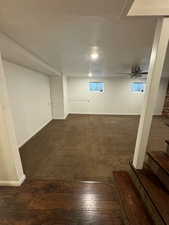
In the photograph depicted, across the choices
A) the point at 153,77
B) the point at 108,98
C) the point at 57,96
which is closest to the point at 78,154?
the point at 153,77

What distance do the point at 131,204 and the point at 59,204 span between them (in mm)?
859

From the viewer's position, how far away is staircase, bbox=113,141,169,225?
3.51 feet

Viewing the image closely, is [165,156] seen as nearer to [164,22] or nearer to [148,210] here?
[148,210]

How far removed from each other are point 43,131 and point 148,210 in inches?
145

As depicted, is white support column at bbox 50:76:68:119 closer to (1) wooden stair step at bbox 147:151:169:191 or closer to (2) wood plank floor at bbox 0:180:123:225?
(2) wood plank floor at bbox 0:180:123:225

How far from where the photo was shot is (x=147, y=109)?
138cm

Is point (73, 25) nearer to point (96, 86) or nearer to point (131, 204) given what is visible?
point (131, 204)

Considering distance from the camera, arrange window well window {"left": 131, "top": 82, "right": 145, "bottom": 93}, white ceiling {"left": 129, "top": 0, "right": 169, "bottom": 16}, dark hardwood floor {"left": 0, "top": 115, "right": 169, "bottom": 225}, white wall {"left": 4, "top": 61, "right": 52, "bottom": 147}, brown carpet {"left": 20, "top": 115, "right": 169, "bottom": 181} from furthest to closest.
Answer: window well window {"left": 131, "top": 82, "right": 145, "bottom": 93}
white wall {"left": 4, "top": 61, "right": 52, "bottom": 147}
brown carpet {"left": 20, "top": 115, "right": 169, "bottom": 181}
dark hardwood floor {"left": 0, "top": 115, "right": 169, "bottom": 225}
white ceiling {"left": 129, "top": 0, "right": 169, "bottom": 16}

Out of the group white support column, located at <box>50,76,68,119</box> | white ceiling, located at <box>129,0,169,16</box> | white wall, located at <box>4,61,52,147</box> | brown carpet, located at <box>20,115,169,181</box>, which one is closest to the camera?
white ceiling, located at <box>129,0,169,16</box>

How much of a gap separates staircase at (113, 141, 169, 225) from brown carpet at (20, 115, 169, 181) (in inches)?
17.3

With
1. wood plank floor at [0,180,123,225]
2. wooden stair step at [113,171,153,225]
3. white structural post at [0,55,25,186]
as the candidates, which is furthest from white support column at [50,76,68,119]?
wooden stair step at [113,171,153,225]

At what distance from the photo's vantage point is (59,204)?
136 centimetres

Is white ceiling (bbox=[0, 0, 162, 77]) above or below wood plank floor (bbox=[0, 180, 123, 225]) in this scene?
above

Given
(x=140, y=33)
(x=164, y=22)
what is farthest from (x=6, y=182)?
(x=140, y=33)
